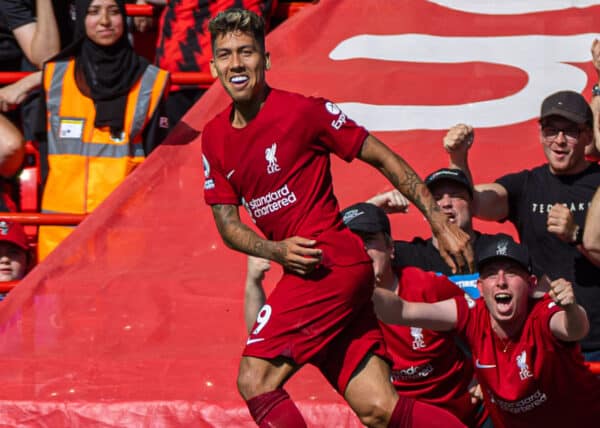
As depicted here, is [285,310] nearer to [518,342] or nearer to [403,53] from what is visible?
[518,342]

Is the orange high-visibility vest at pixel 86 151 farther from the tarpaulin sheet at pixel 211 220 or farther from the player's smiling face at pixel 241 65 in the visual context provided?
the player's smiling face at pixel 241 65

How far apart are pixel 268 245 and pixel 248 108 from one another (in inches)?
17.4

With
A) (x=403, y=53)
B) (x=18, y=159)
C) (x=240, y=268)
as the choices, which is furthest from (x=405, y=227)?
(x=18, y=159)

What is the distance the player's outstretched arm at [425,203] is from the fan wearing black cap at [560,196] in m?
1.17

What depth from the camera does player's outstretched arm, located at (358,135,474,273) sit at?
3.81 metres

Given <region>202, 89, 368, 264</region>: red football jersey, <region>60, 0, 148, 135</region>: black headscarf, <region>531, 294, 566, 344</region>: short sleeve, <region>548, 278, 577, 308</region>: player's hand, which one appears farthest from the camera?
<region>60, 0, 148, 135</region>: black headscarf

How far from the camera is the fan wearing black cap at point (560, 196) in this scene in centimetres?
503

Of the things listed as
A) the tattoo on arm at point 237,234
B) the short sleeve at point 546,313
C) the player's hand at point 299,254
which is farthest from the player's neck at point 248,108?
the short sleeve at point 546,313

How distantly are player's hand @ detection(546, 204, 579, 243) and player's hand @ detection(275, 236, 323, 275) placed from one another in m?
1.21

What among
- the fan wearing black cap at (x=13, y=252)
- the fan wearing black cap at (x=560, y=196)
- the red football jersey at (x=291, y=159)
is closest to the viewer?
the red football jersey at (x=291, y=159)

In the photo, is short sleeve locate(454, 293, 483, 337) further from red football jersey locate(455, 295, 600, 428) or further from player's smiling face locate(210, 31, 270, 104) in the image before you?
player's smiling face locate(210, 31, 270, 104)

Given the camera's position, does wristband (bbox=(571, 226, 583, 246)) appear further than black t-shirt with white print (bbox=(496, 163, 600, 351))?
No

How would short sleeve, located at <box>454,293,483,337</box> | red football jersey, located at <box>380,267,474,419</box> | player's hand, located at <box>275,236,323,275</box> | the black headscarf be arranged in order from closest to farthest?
player's hand, located at <box>275,236,323,275</box>, short sleeve, located at <box>454,293,483,337</box>, red football jersey, located at <box>380,267,474,419</box>, the black headscarf

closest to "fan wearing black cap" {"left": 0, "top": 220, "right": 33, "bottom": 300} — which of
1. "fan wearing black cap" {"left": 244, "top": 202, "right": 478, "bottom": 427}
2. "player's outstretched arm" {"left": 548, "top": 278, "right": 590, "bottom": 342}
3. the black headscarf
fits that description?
the black headscarf
